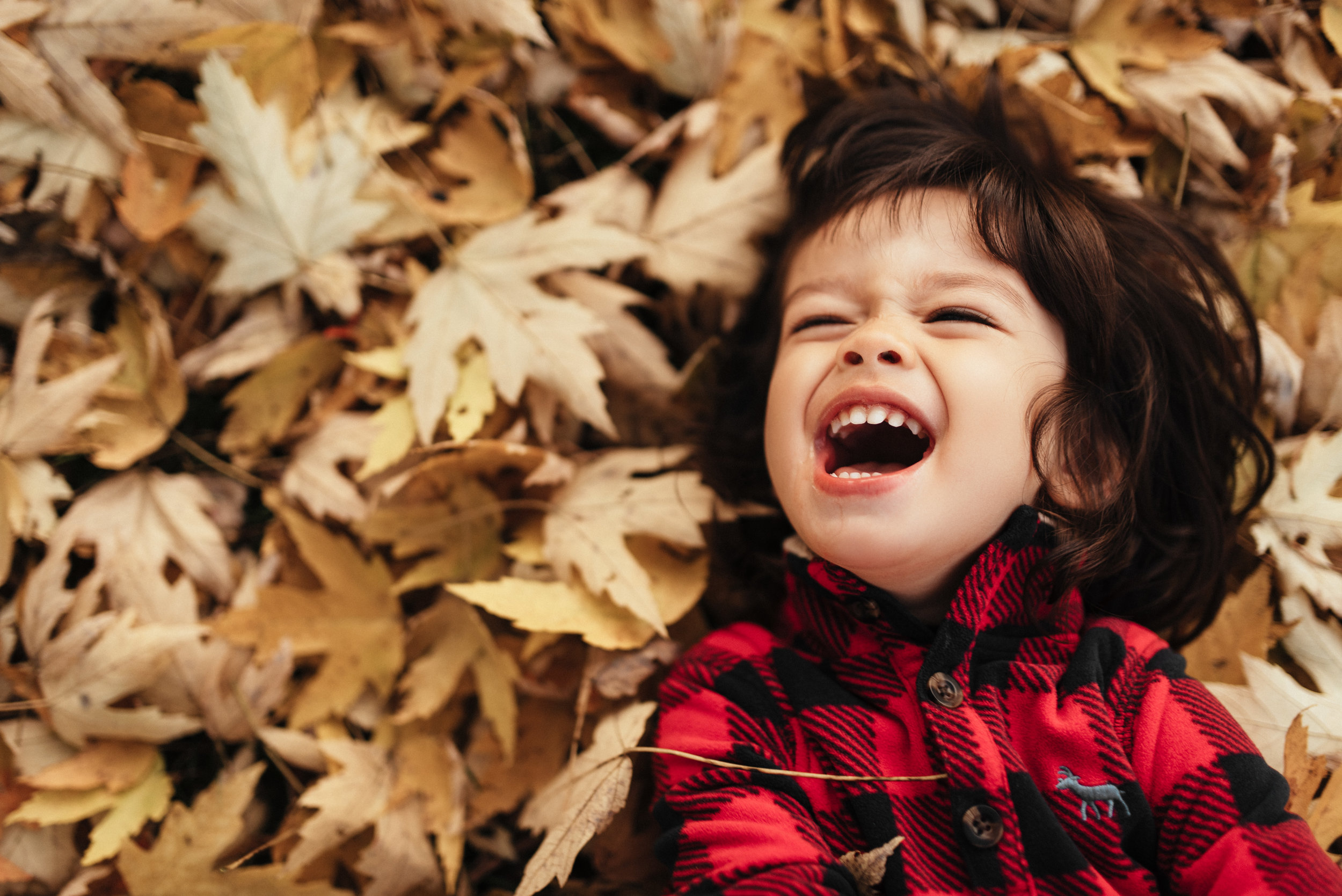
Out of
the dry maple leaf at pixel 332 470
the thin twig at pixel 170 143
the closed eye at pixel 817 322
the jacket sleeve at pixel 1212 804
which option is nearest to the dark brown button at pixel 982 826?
the jacket sleeve at pixel 1212 804

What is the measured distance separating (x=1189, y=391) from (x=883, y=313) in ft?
1.95

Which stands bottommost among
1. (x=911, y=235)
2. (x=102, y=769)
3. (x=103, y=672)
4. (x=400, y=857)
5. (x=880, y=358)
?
(x=400, y=857)

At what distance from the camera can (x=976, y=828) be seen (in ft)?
3.45

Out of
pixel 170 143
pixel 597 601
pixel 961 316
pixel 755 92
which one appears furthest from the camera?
pixel 755 92

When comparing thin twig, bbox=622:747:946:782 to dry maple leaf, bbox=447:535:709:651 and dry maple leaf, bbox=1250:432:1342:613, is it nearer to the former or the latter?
dry maple leaf, bbox=447:535:709:651

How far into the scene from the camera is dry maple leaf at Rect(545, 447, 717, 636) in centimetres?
133

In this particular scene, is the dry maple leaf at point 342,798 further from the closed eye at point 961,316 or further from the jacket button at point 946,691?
the closed eye at point 961,316

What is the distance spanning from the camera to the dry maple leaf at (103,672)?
1.38 metres

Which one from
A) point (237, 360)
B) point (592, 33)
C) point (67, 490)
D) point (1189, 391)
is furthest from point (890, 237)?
point (67, 490)

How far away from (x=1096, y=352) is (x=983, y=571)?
0.39 m

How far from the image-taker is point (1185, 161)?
1553 millimetres

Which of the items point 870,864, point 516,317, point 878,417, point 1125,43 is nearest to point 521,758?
point 870,864

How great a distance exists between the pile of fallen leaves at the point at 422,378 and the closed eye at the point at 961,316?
47cm

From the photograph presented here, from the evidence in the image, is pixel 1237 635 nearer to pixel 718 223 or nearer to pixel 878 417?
pixel 878 417
